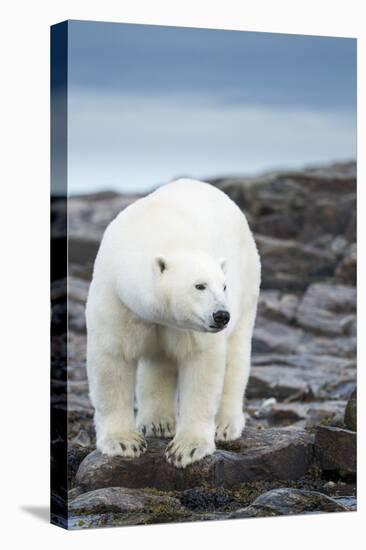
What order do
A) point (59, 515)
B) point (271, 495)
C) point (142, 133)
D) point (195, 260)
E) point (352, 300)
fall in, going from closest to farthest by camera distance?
1. point (195, 260)
2. point (59, 515)
3. point (271, 495)
4. point (142, 133)
5. point (352, 300)

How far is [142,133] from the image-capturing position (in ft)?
34.6

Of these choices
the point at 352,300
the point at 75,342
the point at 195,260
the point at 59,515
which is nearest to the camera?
the point at 195,260

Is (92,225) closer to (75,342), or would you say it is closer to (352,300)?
(75,342)

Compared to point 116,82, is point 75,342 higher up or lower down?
lower down

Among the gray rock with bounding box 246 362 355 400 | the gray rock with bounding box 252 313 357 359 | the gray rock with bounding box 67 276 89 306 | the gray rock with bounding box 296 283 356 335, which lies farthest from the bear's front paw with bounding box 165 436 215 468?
the gray rock with bounding box 296 283 356 335

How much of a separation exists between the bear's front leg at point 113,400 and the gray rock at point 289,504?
3.58 feet

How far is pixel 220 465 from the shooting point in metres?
9.49

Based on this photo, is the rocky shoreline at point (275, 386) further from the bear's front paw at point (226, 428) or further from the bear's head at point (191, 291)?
the bear's head at point (191, 291)

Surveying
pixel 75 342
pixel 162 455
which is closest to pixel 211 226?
pixel 162 455

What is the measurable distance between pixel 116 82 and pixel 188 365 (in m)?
2.50

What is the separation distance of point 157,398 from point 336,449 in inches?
67.3

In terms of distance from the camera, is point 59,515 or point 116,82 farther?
point 116,82

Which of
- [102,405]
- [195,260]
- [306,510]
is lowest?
[306,510]

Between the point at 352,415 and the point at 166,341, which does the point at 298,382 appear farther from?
the point at 166,341
